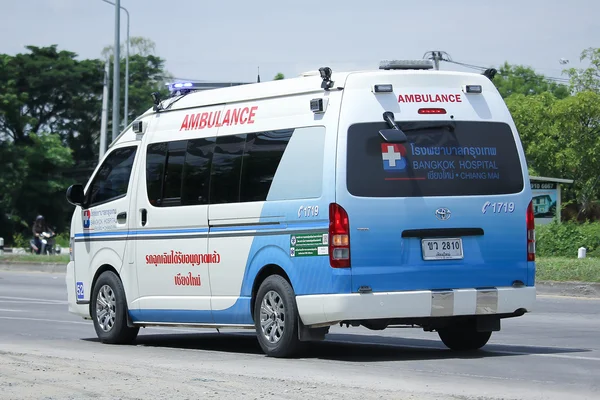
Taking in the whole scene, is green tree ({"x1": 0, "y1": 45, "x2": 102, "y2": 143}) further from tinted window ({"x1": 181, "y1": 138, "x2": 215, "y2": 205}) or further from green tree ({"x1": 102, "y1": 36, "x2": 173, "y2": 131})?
tinted window ({"x1": 181, "y1": 138, "x2": 215, "y2": 205})

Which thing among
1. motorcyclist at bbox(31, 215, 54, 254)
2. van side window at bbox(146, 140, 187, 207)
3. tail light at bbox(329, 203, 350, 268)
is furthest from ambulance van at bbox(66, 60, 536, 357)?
motorcyclist at bbox(31, 215, 54, 254)

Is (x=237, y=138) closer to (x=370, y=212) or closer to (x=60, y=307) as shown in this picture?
(x=370, y=212)

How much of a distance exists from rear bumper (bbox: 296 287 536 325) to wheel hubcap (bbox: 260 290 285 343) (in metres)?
0.36

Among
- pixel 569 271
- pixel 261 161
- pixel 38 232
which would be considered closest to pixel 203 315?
pixel 261 161

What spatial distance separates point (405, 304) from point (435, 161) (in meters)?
1.33

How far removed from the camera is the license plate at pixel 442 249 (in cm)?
1048

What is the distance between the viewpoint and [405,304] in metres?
10.3

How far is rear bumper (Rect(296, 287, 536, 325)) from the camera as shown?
1017cm

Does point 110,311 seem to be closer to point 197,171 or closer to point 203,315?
point 203,315

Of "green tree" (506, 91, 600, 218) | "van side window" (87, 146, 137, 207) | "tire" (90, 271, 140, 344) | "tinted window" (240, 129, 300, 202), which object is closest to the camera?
"tinted window" (240, 129, 300, 202)

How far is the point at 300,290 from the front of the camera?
1053cm

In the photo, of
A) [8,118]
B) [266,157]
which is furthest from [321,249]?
[8,118]

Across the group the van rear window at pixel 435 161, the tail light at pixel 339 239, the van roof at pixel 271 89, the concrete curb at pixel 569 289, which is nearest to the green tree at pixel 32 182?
the concrete curb at pixel 569 289

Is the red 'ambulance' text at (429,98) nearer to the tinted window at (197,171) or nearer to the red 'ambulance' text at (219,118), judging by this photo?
the red 'ambulance' text at (219,118)
